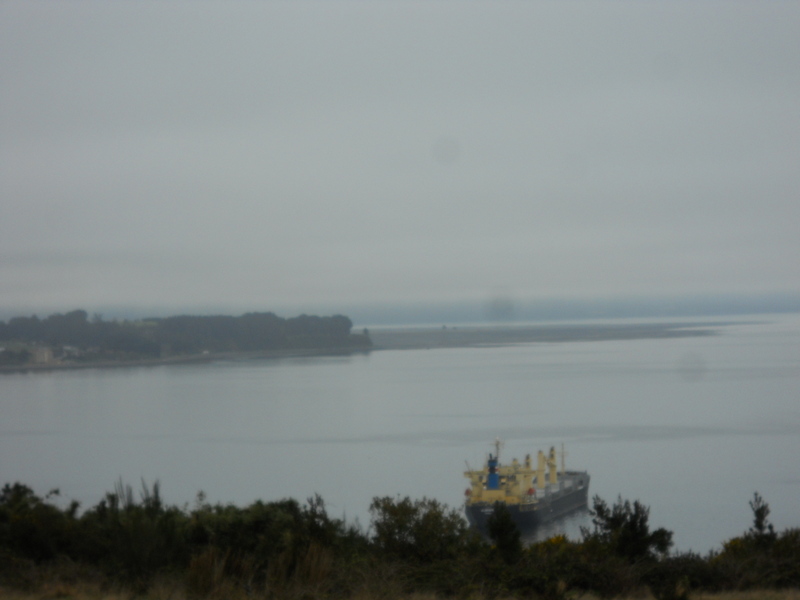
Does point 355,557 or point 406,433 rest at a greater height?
point 355,557

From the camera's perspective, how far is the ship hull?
2036 cm

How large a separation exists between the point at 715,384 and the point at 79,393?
46.3 m

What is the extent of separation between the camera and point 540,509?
861 inches

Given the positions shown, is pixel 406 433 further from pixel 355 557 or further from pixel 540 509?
pixel 355 557

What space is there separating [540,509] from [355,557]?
17.2m

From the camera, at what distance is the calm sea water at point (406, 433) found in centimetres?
2547

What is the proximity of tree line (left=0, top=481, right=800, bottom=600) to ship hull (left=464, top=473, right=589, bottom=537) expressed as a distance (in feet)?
40.2

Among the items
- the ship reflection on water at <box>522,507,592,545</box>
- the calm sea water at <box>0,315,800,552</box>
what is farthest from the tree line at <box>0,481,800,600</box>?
the ship reflection on water at <box>522,507,592,545</box>

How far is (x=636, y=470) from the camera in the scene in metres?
28.8

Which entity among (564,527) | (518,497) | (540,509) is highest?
(518,497)

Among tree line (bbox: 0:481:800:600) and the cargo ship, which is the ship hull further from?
tree line (bbox: 0:481:800:600)

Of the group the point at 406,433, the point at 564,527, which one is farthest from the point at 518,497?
the point at 406,433

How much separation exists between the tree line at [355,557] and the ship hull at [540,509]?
1225cm

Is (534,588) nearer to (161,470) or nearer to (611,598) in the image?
(611,598)
